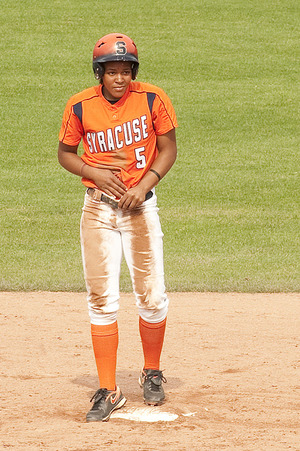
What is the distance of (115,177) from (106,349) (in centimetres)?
110

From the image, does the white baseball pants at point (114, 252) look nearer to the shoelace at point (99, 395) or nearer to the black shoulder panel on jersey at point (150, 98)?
the shoelace at point (99, 395)

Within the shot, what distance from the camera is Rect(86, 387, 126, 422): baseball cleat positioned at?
18.4 feet

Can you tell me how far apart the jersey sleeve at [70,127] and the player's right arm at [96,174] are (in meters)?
0.06

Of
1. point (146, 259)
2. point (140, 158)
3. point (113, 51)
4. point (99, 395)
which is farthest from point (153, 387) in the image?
point (113, 51)

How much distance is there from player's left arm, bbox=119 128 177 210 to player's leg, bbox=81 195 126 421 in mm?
186

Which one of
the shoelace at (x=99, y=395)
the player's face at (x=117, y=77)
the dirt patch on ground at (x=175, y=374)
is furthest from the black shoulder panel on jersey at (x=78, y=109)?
the dirt patch on ground at (x=175, y=374)

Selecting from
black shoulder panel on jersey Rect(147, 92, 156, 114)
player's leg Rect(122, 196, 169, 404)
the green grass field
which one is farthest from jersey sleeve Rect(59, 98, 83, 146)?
the green grass field

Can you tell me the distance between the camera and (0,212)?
1312cm

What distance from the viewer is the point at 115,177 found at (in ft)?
18.6

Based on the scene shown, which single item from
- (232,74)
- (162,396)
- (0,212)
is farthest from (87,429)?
(232,74)

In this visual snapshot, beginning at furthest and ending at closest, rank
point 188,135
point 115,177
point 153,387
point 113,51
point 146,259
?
point 188,135
point 153,387
point 146,259
point 115,177
point 113,51

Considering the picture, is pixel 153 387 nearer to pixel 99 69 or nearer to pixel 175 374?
pixel 175 374

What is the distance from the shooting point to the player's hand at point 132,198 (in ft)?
18.3

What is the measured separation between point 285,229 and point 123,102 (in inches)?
268
